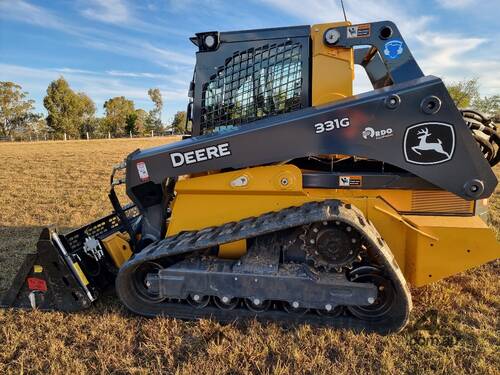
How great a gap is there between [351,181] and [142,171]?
5.93 ft

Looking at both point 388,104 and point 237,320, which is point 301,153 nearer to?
point 388,104

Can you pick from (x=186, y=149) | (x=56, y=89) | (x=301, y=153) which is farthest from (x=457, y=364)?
(x=56, y=89)

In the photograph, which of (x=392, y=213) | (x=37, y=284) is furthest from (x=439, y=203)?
(x=37, y=284)

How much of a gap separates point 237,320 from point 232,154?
1391 millimetres

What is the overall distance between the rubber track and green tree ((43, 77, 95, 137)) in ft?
192

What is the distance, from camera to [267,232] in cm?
A: 289

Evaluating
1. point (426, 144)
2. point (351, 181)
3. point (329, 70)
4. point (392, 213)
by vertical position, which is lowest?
point (392, 213)

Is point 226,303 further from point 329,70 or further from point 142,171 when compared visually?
point 329,70

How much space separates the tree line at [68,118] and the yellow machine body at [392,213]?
1998 inches

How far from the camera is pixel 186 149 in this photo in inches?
125

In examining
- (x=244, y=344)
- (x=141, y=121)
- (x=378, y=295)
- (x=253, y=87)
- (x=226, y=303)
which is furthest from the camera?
(x=141, y=121)

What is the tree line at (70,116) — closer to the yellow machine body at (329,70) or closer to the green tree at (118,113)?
the green tree at (118,113)

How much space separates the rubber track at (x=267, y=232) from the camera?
279 cm

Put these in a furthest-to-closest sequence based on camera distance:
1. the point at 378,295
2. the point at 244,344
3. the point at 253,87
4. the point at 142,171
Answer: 1. the point at 253,87
2. the point at 142,171
3. the point at 378,295
4. the point at 244,344
